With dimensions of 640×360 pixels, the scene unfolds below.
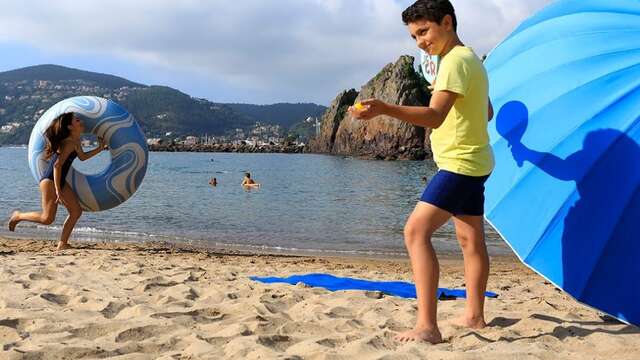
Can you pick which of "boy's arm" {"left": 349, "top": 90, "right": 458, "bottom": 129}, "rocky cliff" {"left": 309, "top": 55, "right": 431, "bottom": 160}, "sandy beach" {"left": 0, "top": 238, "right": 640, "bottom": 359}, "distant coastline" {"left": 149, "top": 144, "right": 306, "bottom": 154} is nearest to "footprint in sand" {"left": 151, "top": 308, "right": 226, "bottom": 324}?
"sandy beach" {"left": 0, "top": 238, "right": 640, "bottom": 359}

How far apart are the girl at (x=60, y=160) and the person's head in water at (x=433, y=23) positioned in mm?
5018

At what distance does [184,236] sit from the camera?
10828mm

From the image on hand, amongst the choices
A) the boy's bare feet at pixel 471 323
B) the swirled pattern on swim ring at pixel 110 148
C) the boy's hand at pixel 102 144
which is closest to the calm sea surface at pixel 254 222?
the swirled pattern on swim ring at pixel 110 148

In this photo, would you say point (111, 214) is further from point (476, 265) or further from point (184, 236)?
point (476, 265)

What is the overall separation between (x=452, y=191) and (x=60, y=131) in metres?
5.38

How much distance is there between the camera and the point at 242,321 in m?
3.35

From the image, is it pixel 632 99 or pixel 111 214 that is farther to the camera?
pixel 111 214

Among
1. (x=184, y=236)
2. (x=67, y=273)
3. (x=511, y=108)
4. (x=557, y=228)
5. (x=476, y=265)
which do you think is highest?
(x=511, y=108)

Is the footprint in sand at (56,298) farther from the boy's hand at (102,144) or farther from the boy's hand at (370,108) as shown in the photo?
the boy's hand at (102,144)

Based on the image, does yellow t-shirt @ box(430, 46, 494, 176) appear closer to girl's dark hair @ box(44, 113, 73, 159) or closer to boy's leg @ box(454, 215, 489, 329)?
boy's leg @ box(454, 215, 489, 329)

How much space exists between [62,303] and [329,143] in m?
91.7

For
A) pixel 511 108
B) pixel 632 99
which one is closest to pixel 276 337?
pixel 511 108

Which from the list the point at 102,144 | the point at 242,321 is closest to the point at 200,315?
the point at 242,321

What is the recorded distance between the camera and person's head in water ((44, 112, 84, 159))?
6.86 metres
